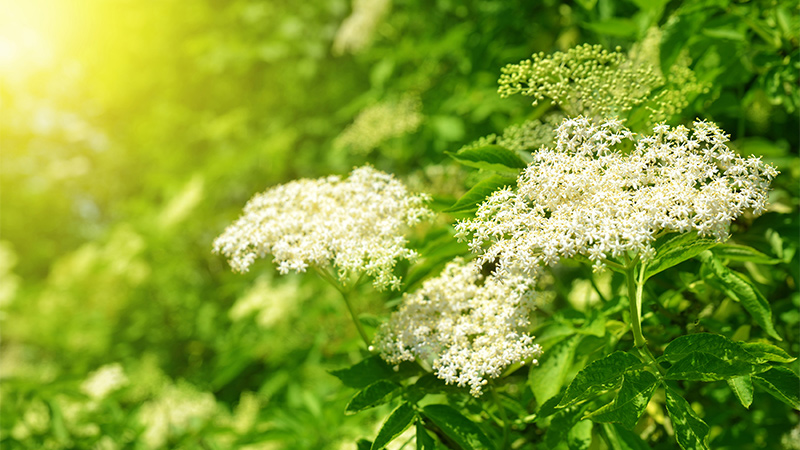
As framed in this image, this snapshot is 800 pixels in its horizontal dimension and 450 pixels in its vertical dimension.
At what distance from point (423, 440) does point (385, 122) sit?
215 centimetres

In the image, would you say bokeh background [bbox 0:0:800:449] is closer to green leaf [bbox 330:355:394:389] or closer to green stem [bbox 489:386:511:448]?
green leaf [bbox 330:355:394:389]

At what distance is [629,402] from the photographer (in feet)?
2.95

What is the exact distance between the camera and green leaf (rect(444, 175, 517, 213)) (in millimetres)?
1079

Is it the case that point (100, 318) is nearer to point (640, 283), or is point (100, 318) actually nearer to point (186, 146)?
point (186, 146)

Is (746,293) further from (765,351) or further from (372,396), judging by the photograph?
(372,396)

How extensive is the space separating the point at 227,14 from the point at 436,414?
5.40 metres

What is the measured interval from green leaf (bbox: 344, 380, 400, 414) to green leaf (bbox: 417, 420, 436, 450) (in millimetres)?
88

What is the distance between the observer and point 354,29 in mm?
3715

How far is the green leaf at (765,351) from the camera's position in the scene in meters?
0.85

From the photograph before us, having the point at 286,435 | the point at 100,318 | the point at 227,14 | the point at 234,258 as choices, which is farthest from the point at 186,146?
the point at 234,258

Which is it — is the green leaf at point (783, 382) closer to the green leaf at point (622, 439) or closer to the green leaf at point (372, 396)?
the green leaf at point (622, 439)

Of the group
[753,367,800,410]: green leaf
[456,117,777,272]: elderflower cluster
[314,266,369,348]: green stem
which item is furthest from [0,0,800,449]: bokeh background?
[753,367,800,410]: green leaf

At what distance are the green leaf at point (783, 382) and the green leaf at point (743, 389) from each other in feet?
0.10

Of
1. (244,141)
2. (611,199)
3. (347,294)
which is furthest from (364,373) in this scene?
(244,141)
